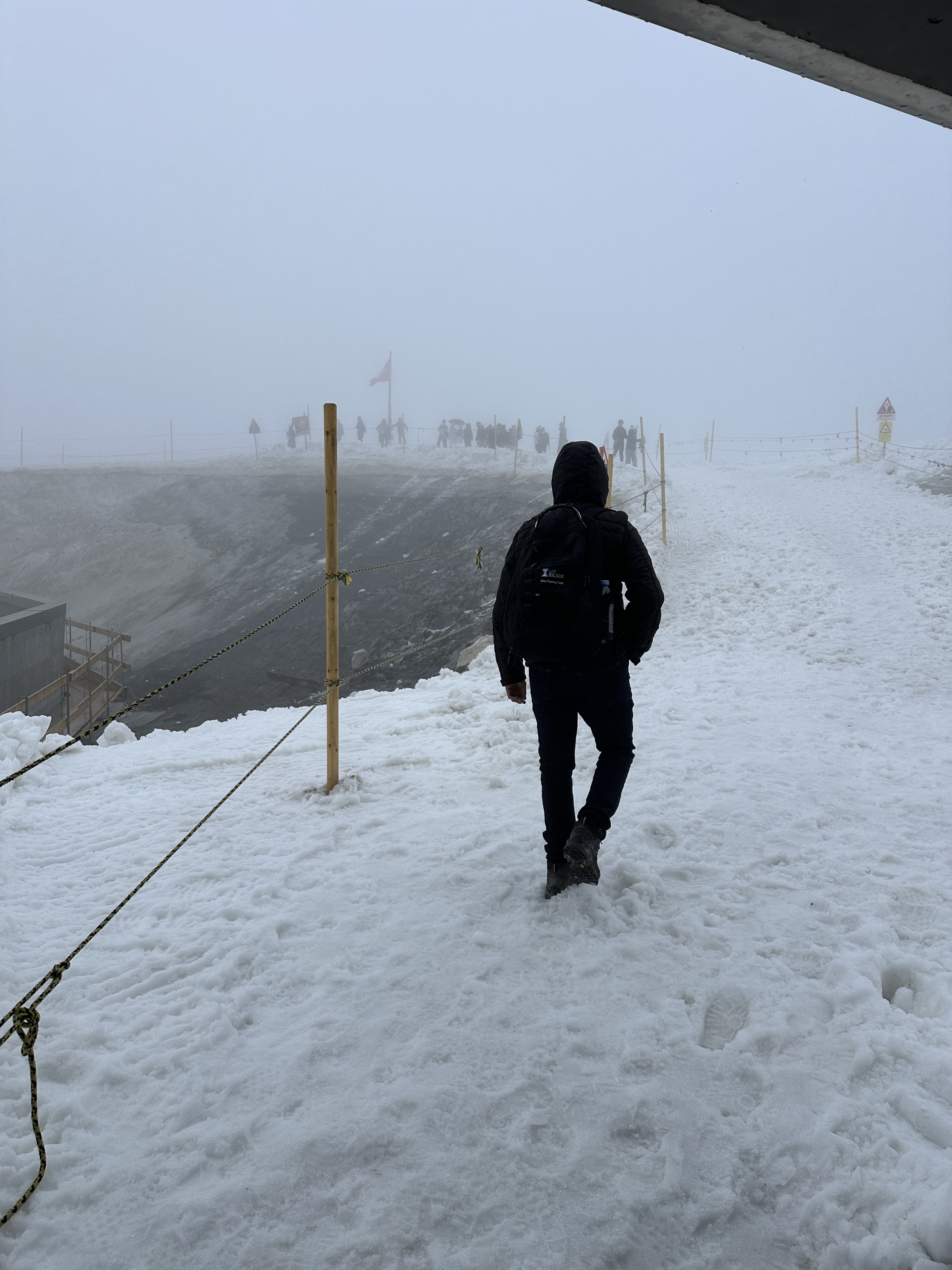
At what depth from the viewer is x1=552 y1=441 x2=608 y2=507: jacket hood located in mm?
3025

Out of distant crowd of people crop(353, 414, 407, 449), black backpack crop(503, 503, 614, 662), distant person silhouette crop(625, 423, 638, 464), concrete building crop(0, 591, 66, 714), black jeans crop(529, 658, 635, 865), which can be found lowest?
concrete building crop(0, 591, 66, 714)

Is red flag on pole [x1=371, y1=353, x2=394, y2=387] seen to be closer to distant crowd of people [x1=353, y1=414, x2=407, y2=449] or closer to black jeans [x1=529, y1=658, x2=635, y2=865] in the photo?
distant crowd of people [x1=353, y1=414, x2=407, y2=449]

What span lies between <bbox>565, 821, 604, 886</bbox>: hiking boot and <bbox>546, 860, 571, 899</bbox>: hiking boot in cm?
1

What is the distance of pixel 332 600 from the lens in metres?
4.78

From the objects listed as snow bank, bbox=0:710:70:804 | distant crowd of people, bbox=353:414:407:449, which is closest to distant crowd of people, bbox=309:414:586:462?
distant crowd of people, bbox=353:414:407:449

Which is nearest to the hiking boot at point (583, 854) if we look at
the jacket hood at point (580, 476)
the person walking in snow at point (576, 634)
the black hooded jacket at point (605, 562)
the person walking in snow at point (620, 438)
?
the person walking in snow at point (576, 634)

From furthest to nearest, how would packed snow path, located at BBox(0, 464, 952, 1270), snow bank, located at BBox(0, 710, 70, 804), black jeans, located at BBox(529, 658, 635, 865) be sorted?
snow bank, located at BBox(0, 710, 70, 804) < black jeans, located at BBox(529, 658, 635, 865) < packed snow path, located at BBox(0, 464, 952, 1270)

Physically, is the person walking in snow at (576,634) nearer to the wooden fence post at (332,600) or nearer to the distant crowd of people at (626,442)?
the wooden fence post at (332,600)

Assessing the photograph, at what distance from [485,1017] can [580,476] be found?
216 cm

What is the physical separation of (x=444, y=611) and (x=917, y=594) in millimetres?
9412

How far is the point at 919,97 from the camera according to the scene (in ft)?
7.61

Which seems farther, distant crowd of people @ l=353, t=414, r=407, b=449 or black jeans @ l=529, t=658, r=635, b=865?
distant crowd of people @ l=353, t=414, r=407, b=449

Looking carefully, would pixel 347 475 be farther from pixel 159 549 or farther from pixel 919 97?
pixel 919 97

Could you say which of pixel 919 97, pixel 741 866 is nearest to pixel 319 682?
pixel 741 866
